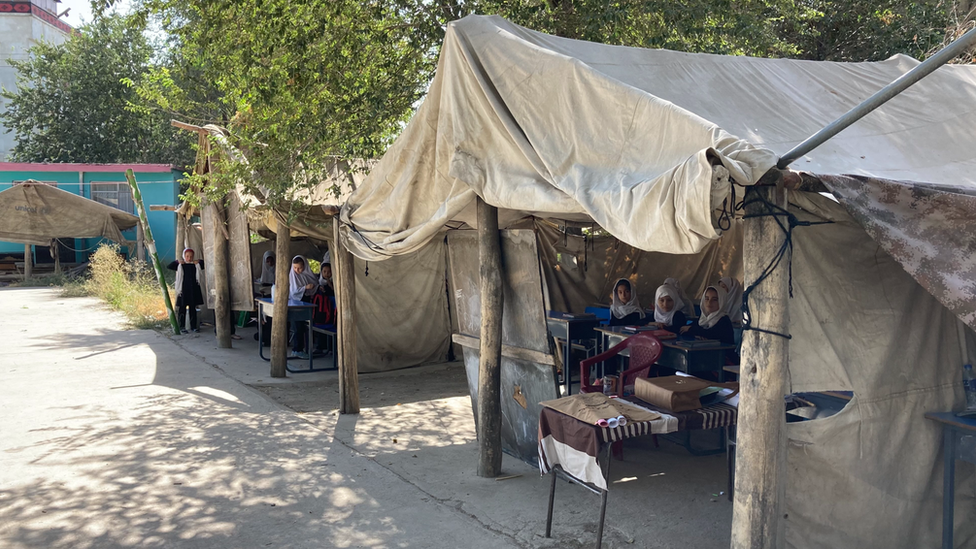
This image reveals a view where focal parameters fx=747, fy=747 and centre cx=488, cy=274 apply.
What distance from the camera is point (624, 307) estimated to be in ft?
28.6

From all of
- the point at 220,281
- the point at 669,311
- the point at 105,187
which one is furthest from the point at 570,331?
the point at 105,187

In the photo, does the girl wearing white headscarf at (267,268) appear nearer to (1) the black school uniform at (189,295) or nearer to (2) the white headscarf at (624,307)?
(1) the black school uniform at (189,295)

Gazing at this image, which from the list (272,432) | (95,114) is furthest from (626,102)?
(95,114)

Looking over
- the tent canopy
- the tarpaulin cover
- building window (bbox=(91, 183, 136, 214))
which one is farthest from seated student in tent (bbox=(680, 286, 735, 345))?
building window (bbox=(91, 183, 136, 214))

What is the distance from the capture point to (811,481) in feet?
12.3

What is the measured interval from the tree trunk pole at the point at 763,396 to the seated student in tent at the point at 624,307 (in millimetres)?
4983

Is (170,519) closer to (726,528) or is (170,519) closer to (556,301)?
(726,528)

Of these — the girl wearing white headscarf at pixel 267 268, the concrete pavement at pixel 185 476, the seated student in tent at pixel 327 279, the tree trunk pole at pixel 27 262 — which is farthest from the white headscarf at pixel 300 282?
the tree trunk pole at pixel 27 262

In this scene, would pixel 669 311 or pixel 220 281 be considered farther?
pixel 220 281

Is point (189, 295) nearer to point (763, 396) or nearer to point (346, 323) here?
point (346, 323)

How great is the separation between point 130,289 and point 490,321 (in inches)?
573

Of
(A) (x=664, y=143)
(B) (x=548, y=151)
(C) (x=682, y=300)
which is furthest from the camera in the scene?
(C) (x=682, y=300)

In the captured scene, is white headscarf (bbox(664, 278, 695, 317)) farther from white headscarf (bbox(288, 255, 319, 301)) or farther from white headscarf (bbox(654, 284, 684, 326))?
white headscarf (bbox(288, 255, 319, 301))

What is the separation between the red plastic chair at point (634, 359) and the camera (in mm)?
6180
